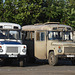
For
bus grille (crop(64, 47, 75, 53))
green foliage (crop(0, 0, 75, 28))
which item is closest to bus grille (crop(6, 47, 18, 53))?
bus grille (crop(64, 47, 75, 53))

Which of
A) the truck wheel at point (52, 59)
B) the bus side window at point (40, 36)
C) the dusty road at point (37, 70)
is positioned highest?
the bus side window at point (40, 36)

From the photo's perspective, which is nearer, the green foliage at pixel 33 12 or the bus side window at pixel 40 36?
the bus side window at pixel 40 36

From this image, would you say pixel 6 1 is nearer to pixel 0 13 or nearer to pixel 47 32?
pixel 0 13

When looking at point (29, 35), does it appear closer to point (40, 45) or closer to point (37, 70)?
point (40, 45)

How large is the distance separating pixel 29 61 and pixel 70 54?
13.9 ft

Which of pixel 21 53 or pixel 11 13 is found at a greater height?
pixel 11 13

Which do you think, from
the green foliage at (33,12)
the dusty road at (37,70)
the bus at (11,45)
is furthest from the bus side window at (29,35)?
the green foliage at (33,12)

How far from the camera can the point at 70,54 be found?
2320 centimetres

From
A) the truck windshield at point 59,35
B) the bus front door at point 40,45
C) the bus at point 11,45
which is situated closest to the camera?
the bus at point 11,45

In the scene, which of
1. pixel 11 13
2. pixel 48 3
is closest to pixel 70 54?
pixel 11 13

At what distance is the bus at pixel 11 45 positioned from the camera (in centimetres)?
2170

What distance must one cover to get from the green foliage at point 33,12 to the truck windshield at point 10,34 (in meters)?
19.9

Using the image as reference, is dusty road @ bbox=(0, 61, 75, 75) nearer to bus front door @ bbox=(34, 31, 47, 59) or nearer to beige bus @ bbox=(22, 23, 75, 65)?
beige bus @ bbox=(22, 23, 75, 65)

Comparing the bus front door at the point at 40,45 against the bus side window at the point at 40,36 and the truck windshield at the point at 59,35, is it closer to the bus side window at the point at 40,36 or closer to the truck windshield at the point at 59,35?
the bus side window at the point at 40,36
